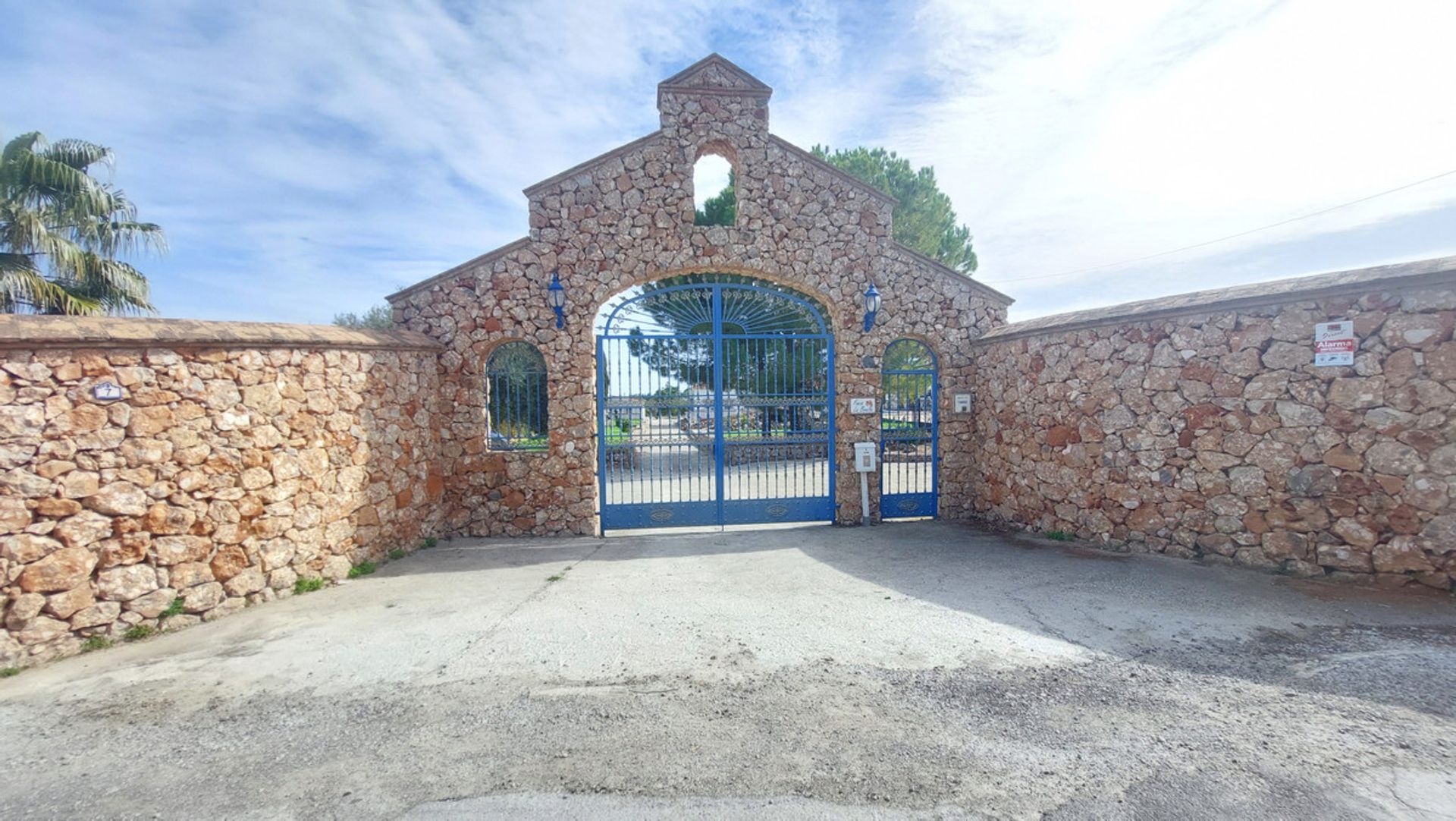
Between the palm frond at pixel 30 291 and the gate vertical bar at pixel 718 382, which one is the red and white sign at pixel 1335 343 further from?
the palm frond at pixel 30 291

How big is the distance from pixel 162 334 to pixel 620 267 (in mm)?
4635

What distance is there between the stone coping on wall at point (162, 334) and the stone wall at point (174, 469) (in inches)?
0.5

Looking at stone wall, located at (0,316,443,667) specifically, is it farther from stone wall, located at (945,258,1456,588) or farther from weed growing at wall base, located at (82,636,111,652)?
stone wall, located at (945,258,1456,588)

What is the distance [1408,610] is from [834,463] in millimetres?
5462

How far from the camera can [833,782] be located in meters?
2.73

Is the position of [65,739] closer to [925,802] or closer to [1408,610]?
→ [925,802]

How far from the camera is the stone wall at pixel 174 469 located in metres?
4.16

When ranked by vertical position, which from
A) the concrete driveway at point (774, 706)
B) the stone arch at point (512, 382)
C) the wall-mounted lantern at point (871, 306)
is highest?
the wall-mounted lantern at point (871, 306)

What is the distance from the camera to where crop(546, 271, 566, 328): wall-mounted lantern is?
754cm

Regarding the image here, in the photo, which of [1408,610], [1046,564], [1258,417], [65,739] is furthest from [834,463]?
[65,739]

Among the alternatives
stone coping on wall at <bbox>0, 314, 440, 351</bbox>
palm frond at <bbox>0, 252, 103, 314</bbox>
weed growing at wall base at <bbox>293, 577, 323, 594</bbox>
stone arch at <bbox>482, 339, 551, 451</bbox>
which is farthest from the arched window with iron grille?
palm frond at <bbox>0, 252, 103, 314</bbox>

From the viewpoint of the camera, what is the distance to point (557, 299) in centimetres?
755

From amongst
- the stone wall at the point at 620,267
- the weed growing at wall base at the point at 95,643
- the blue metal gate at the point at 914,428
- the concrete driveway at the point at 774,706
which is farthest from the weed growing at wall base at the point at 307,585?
the blue metal gate at the point at 914,428

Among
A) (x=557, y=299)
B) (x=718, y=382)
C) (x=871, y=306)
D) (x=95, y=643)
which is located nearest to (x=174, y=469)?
(x=95, y=643)
